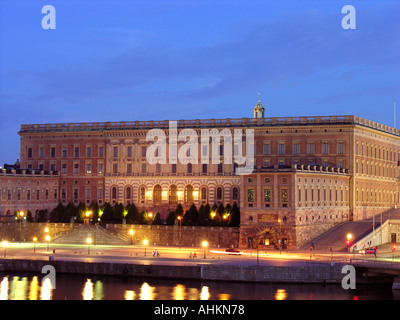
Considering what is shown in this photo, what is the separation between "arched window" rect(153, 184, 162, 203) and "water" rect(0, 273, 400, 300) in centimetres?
3874

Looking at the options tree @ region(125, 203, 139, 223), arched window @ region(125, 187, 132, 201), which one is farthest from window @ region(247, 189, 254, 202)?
arched window @ region(125, 187, 132, 201)

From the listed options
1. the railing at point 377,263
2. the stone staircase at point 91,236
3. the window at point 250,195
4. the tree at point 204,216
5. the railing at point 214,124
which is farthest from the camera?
the railing at point 214,124

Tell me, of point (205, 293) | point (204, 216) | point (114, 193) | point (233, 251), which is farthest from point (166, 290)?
point (114, 193)

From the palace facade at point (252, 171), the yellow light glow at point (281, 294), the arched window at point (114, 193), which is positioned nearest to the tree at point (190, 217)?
the palace facade at point (252, 171)

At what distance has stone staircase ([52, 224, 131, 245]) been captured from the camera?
94562 millimetres

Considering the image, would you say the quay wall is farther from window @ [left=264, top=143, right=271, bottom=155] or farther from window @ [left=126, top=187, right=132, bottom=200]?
window @ [left=126, top=187, right=132, bottom=200]

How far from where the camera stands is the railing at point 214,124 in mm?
102250

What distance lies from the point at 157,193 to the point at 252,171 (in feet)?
85.3

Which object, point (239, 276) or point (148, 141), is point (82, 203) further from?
point (239, 276)

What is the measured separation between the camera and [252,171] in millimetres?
88625

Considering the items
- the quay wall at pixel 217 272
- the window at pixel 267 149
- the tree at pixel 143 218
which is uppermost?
the window at pixel 267 149

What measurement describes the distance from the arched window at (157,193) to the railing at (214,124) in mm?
9062

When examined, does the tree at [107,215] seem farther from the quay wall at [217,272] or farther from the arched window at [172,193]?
the quay wall at [217,272]
